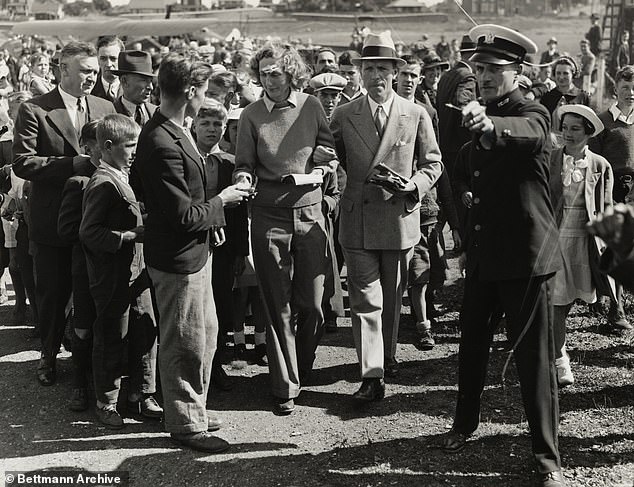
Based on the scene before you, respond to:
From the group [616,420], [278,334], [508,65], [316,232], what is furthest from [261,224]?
[616,420]

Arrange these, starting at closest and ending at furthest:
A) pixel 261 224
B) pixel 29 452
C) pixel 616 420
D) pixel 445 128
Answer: pixel 29 452
pixel 616 420
pixel 261 224
pixel 445 128

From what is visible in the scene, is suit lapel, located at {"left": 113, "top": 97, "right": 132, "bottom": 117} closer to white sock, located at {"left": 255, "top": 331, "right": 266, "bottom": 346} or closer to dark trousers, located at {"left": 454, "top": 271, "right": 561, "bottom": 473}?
white sock, located at {"left": 255, "top": 331, "right": 266, "bottom": 346}

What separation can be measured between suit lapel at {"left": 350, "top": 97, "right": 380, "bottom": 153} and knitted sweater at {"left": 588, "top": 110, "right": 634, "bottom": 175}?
2.58 metres

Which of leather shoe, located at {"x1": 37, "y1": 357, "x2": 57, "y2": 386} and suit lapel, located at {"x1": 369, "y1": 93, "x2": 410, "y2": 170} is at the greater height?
suit lapel, located at {"x1": 369, "y1": 93, "x2": 410, "y2": 170}

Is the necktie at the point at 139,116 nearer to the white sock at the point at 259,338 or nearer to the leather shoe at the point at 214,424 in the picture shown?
the white sock at the point at 259,338

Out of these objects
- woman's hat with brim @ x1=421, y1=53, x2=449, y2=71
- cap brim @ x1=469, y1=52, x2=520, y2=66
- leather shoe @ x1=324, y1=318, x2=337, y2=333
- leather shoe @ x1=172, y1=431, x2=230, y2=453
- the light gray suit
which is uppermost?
cap brim @ x1=469, y1=52, x2=520, y2=66

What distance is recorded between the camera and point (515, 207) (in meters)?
4.31

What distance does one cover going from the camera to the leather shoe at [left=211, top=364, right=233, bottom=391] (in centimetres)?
580

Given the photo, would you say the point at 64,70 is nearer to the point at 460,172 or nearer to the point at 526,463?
the point at 460,172

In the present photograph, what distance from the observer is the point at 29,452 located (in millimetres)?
4773

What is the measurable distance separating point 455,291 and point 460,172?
2627 mm

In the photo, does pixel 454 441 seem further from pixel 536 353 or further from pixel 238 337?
pixel 238 337

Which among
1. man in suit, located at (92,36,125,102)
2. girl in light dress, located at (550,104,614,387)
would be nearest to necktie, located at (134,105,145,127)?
man in suit, located at (92,36,125,102)

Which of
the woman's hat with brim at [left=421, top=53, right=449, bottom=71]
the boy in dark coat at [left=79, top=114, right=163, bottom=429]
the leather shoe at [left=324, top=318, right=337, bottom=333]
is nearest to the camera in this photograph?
the boy in dark coat at [left=79, top=114, right=163, bottom=429]
